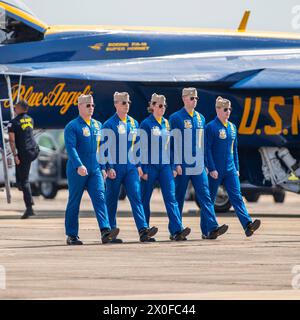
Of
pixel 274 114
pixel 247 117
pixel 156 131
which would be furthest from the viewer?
pixel 247 117

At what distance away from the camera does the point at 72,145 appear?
15055 mm

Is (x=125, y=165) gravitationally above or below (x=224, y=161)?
above

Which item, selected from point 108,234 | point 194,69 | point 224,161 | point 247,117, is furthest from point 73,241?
point 194,69

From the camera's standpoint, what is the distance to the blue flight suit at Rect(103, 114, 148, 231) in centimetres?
1544

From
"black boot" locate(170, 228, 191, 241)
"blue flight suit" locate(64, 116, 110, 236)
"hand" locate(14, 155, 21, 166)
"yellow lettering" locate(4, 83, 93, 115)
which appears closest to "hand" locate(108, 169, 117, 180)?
"blue flight suit" locate(64, 116, 110, 236)

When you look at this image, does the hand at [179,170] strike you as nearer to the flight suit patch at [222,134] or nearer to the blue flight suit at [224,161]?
the blue flight suit at [224,161]

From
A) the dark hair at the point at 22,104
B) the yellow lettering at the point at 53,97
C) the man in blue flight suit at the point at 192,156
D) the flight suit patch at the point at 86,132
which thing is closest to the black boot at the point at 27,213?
the dark hair at the point at 22,104

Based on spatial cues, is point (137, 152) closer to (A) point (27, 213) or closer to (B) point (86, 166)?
(B) point (86, 166)

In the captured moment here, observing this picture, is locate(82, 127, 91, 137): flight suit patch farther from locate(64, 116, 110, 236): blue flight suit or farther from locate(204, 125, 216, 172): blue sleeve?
locate(204, 125, 216, 172): blue sleeve

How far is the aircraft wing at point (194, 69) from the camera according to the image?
863 inches

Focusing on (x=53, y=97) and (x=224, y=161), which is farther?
(x=53, y=97)

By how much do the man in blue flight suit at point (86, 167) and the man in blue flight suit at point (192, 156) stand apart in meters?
1.19

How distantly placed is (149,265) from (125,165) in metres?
Answer: 3.03
